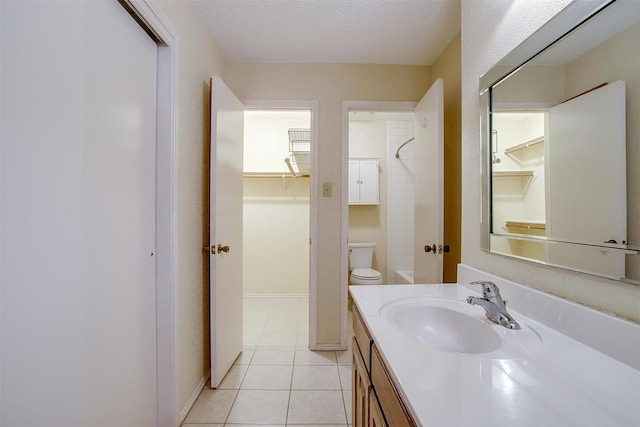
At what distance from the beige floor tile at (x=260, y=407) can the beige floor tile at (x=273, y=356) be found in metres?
0.30

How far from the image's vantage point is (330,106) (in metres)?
1.98

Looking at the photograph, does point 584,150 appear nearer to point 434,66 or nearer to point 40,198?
point 40,198

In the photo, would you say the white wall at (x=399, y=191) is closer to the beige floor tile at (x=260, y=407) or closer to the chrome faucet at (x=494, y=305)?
the beige floor tile at (x=260, y=407)

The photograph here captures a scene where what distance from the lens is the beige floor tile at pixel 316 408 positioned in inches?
51.5

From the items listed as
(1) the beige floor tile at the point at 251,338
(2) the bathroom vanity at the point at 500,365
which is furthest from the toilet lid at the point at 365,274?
(2) the bathroom vanity at the point at 500,365

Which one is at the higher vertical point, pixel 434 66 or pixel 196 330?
pixel 434 66

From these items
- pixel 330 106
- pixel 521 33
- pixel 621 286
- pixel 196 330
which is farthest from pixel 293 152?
pixel 621 286

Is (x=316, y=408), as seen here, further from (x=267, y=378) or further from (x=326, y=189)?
(x=326, y=189)

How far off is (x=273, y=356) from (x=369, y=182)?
220 centimetres

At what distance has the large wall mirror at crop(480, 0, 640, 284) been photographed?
1.85ft

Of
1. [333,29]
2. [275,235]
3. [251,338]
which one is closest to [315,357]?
[251,338]

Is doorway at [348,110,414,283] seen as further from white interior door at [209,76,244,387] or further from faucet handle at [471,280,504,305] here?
faucet handle at [471,280,504,305]

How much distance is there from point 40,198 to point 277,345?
187 centimetres

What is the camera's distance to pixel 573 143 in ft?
2.24
